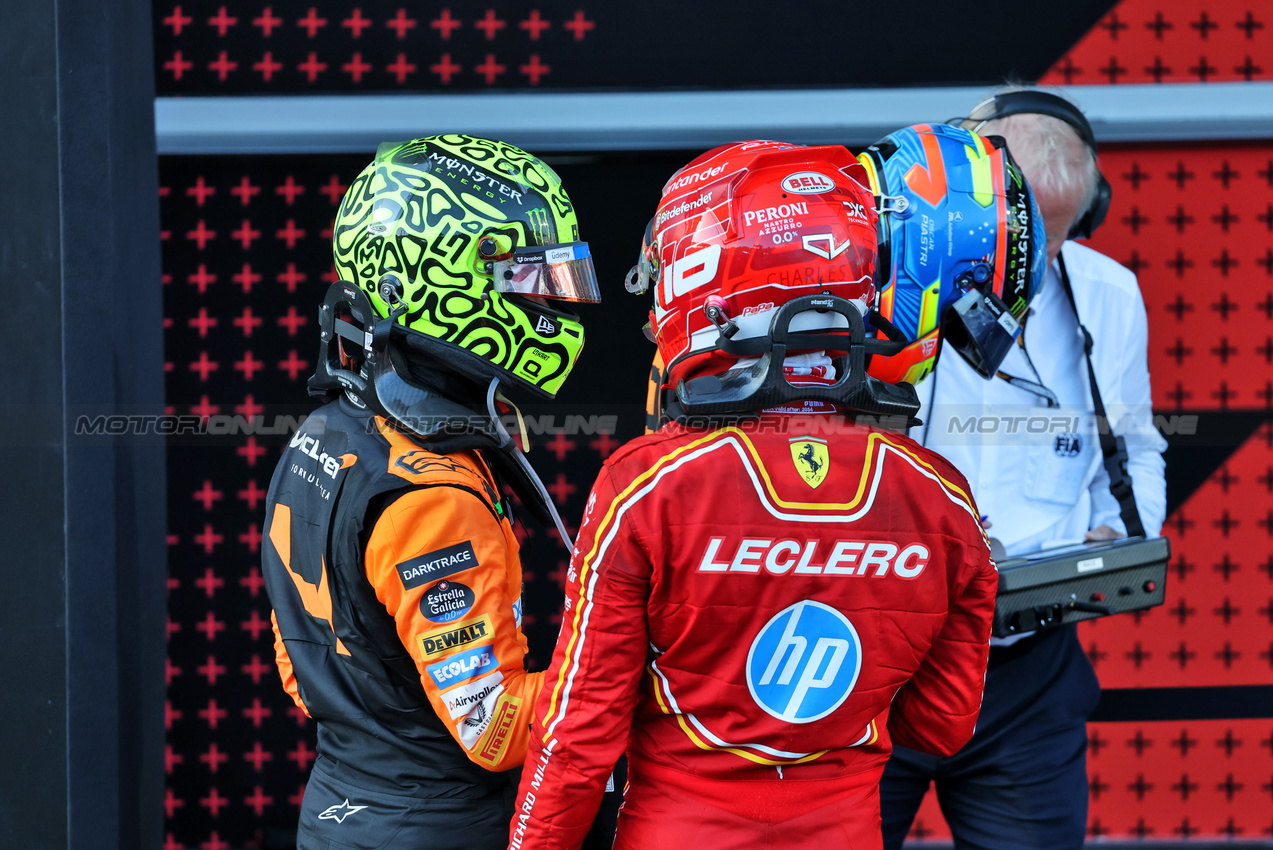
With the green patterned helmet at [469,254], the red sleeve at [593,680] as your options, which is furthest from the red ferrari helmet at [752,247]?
the green patterned helmet at [469,254]

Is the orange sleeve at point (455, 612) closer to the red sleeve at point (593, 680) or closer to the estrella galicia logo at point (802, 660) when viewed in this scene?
the red sleeve at point (593, 680)

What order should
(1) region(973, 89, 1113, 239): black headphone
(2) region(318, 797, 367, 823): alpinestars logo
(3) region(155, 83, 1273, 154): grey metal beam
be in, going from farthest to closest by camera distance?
1. (3) region(155, 83, 1273, 154): grey metal beam
2. (1) region(973, 89, 1113, 239): black headphone
3. (2) region(318, 797, 367, 823): alpinestars logo

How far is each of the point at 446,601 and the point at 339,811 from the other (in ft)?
1.39

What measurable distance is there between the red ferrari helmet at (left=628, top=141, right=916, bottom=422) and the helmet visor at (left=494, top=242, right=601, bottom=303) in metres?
0.34

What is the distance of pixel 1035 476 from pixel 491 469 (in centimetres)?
116

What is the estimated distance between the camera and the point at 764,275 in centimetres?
113

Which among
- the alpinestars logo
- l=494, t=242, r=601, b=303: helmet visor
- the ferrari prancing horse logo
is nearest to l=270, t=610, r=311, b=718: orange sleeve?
the alpinestars logo

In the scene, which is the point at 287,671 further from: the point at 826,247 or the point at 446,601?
the point at 826,247

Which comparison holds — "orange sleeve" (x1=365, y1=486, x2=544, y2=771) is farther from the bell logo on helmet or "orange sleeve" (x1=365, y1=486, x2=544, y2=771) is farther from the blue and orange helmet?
the blue and orange helmet

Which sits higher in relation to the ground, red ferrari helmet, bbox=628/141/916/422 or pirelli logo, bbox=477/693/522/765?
red ferrari helmet, bbox=628/141/916/422

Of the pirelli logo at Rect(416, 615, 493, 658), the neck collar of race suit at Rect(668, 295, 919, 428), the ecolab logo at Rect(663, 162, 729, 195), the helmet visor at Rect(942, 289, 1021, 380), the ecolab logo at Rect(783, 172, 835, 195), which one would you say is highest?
the ecolab logo at Rect(663, 162, 729, 195)

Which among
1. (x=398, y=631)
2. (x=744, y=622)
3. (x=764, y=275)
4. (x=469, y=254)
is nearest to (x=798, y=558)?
(x=744, y=622)

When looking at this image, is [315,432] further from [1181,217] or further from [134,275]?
[1181,217]

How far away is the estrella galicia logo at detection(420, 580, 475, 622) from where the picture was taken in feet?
4.19
